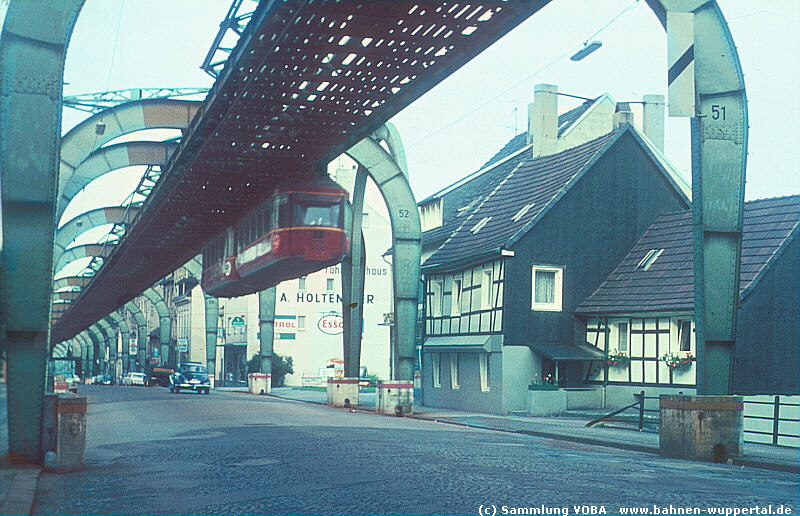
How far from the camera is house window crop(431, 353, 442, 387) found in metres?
42.4

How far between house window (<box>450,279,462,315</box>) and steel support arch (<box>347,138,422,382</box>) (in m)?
8.91

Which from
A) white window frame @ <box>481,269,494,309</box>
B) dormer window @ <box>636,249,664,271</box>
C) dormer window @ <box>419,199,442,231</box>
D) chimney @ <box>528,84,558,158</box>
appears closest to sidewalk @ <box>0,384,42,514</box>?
white window frame @ <box>481,269,494,309</box>

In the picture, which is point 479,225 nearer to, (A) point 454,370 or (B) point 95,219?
(A) point 454,370

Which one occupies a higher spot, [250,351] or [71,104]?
[71,104]

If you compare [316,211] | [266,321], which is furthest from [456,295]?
[266,321]

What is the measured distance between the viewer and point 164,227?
→ 4288 cm

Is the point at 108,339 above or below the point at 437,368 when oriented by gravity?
above

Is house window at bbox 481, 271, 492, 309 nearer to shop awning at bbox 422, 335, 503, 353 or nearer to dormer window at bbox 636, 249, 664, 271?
shop awning at bbox 422, 335, 503, 353

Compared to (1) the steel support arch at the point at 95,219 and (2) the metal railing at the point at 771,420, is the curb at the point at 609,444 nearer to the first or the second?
(2) the metal railing at the point at 771,420

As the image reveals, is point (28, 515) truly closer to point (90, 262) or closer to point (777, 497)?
point (777, 497)

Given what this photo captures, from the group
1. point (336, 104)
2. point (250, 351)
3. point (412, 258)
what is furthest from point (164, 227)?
point (250, 351)

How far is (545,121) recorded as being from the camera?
48.1m

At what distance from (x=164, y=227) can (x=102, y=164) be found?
547 centimetres

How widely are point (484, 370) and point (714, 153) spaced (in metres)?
21.9
